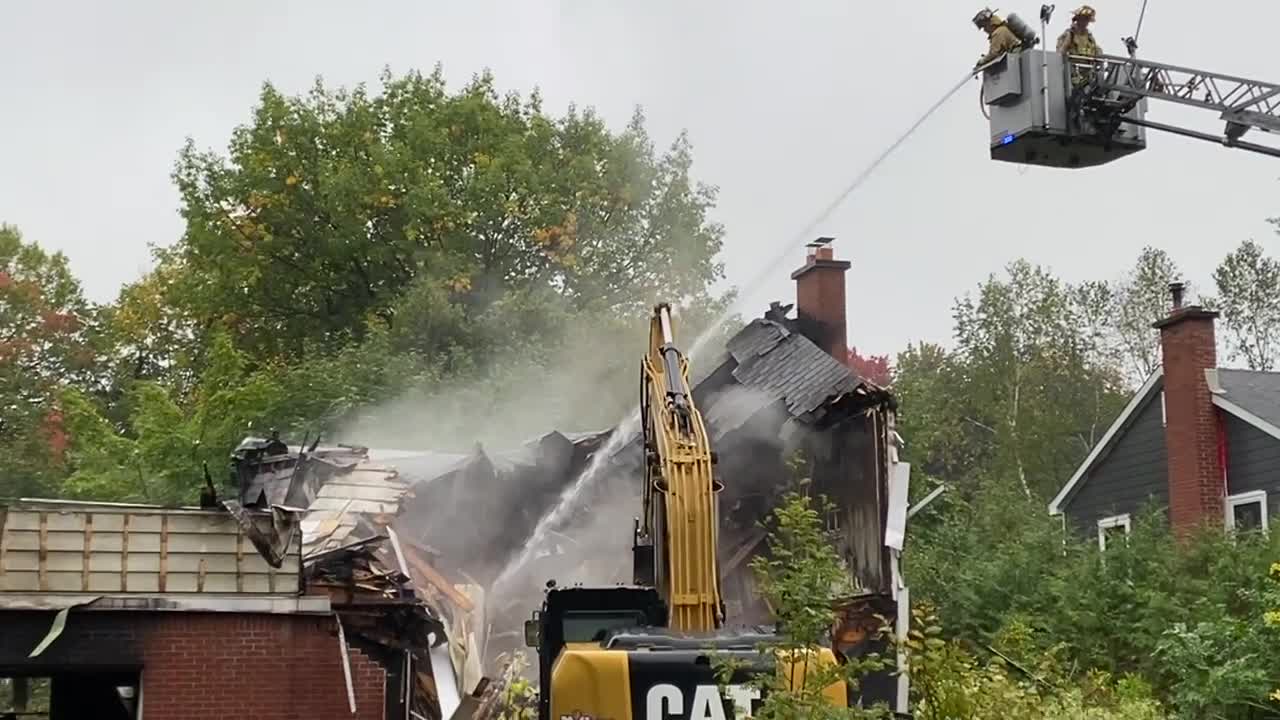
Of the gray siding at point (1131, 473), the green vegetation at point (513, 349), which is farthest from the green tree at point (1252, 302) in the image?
the gray siding at point (1131, 473)

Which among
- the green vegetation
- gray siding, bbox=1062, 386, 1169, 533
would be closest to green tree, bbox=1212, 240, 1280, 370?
the green vegetation

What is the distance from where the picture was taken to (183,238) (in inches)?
1683

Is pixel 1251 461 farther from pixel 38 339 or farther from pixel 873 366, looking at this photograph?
pixel 38 339

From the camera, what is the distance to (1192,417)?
2281cm

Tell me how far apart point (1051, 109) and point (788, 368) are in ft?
22.0

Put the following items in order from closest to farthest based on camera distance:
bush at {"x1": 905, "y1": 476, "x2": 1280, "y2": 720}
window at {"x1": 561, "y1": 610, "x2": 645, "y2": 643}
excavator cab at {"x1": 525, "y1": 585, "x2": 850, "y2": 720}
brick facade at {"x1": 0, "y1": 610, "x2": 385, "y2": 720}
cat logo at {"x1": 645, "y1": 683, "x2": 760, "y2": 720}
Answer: excavator cab at {"x1": 525, "y1": 585, "x2": 850, "y2": 720} < cat logo at {"x1": 645, "y1": 683, "x2": 760, "y2": 720} < window at {"x1": 561, "y1": 610, "x2": 645, "y2": 643} < brick facade at {"x1": 0, "y1": 610, "x2": 385, "y2": 720} < bush at {"x1": 905, "y1": 476, "x2": 1280, "y2": 720}

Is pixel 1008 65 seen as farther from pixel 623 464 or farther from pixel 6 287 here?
pixel 6 287

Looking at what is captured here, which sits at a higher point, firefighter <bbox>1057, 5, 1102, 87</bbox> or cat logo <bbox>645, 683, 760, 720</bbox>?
firefighter <bbox>1057, 5, 1102, 87</bbox>

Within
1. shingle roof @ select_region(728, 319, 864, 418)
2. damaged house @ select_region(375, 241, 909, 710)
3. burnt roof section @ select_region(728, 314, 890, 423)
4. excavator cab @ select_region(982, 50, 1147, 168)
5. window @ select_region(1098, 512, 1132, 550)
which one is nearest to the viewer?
excavator cab @ select_region(982, 50, 1147, 168)

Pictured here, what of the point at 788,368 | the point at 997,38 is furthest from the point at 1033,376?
the point at 997,38

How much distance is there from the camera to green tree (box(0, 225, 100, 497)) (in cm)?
4444

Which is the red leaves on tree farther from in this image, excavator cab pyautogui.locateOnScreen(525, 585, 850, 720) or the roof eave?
excavator cab pyautogui.locateOnScreen(525, 585, 850, 720)

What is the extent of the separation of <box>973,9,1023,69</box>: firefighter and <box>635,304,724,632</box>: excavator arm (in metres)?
3.64

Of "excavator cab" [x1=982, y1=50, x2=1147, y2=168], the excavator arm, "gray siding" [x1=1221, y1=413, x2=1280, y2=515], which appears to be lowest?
the excavator arm
